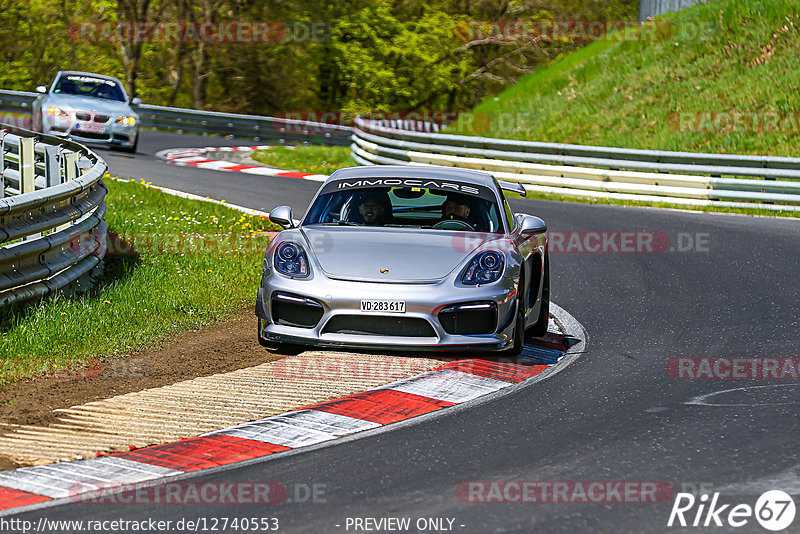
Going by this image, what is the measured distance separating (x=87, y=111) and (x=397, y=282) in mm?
16219

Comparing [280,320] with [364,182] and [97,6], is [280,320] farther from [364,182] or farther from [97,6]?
[97,6]

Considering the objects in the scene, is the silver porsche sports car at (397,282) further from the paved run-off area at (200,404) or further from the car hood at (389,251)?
the paved run-off area at (200,404)

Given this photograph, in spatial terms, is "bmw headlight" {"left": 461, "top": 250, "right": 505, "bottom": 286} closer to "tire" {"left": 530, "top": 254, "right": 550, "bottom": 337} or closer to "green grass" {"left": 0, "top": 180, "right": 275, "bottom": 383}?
"tire" {"left": 530, "top": 254, "right": 550, "bottom": 337}

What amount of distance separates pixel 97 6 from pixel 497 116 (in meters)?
28.0

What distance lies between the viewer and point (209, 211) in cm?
1551

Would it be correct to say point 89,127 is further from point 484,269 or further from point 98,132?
point 484,269

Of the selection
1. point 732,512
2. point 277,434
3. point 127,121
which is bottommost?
point 277,434

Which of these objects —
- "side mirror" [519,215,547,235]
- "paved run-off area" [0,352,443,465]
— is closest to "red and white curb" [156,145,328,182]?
"side mirror" [519,215,547,235]

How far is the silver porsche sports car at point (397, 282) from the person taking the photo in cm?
745

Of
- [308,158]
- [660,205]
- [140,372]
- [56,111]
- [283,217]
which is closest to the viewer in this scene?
[140,372]

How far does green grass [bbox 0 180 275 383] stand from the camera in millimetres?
7773

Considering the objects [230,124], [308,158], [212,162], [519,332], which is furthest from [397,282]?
[230,124]

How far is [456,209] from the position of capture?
8.69 meters

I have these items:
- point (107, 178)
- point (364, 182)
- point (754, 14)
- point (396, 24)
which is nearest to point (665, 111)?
point (754, 14)
